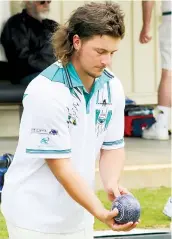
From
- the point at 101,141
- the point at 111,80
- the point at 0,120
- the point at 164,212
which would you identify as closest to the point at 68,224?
the point at 101,141

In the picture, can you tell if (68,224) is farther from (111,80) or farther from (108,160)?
(111,80)

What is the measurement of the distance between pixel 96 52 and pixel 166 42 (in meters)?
5.00

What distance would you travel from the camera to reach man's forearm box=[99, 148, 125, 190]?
386 cm

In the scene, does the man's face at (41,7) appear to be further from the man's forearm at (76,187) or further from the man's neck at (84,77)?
the man's forearm at (76,187)

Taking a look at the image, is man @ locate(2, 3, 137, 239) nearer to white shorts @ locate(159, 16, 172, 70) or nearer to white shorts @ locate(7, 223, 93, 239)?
white shorts @ locate(7, 223, 93, 239)

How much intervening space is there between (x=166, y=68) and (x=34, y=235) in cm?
495

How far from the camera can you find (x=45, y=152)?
141 inches

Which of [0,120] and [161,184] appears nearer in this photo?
[161,184]

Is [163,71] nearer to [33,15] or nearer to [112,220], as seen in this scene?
[33,15]

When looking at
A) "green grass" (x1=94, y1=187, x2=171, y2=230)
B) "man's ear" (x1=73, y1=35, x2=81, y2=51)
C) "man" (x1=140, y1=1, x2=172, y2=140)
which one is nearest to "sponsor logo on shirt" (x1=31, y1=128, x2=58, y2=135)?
"man's ear" (x1=73, y1=35, x2=81, y2=51)

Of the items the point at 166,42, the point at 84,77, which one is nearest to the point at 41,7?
the point at 166,42

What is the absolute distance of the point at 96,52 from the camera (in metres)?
3.58

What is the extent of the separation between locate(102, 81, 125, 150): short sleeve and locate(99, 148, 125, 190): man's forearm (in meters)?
0.03

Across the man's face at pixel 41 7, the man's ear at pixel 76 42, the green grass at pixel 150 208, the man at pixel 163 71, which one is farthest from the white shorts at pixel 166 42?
the man's ear at pixel 76 42
